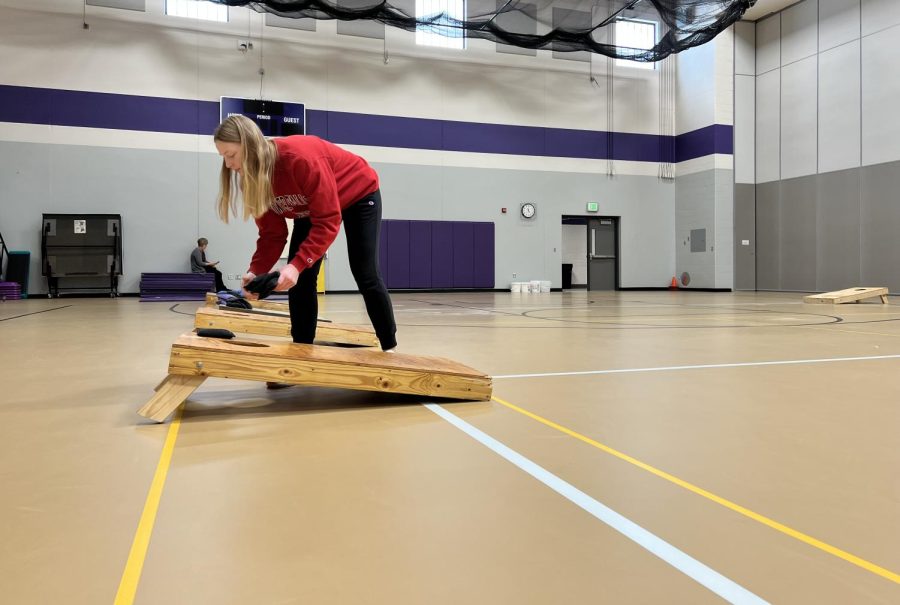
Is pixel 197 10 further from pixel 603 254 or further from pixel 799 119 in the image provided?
pixel 799 119

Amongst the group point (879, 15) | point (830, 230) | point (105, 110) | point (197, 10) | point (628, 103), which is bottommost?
point (830, 230)

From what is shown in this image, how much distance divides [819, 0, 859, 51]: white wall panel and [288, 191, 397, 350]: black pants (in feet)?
52.1

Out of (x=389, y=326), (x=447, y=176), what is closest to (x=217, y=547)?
(x=389, y=326)

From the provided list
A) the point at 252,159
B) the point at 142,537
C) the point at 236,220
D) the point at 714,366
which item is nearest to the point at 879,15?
the point at 714,366

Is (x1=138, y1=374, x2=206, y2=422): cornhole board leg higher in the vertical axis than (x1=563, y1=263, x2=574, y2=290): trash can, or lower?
lower

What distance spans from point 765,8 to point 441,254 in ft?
35.4

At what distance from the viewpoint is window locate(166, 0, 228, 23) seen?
13.3 metres

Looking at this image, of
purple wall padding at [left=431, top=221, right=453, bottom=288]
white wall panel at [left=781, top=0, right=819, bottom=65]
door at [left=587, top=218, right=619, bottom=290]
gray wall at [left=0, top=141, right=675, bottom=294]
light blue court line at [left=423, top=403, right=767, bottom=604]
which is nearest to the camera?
light blue court line at [left=423, top=403, right=767, bottom=604]

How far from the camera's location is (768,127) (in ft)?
52.9

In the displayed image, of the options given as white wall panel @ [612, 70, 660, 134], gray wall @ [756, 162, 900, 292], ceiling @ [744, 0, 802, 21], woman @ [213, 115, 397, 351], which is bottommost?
woman @ [213, 115, 397, 351]

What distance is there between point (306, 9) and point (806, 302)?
10770 mm

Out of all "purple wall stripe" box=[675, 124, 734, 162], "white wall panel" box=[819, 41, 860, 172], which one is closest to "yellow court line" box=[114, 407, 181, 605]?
"white wall panel" box=[819, 41, 860, 172]

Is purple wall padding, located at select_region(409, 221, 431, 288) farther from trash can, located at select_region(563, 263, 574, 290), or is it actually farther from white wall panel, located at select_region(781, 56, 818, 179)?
white wall panel, located at select_region(781, 56, 818, 179)

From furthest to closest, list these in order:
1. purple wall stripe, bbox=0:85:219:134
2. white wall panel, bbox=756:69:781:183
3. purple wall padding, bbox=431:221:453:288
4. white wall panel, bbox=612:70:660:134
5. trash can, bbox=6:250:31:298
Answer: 1. white wall panel, bbox=612:70:660:134
2. white wall panel, bbox=756:69:781:183
3. purple wall padding, bbox=431:221:453:288
4. purple wall stripe, bbox=0:85:219:134
5. trash can, bbox=6:250:31:298
